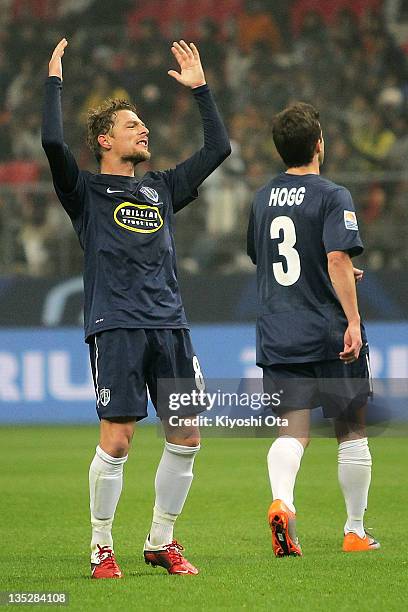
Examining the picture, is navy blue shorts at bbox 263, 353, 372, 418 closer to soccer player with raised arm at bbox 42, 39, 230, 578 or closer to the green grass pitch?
soccer player with raised arm at bbox 42, 39, 230, 578

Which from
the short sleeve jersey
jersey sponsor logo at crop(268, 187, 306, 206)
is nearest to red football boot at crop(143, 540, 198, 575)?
the short sleeve jersey

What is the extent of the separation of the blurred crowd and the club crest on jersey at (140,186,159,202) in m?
8.17

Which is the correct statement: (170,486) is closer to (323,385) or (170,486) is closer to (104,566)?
(104,566)

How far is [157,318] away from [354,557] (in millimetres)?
1438

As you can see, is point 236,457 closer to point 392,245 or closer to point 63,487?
point 63,487

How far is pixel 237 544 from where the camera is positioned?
593cm

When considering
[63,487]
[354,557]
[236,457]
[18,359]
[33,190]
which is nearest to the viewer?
[354,557]

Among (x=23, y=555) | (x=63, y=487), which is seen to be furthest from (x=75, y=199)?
(x=63, y=487)

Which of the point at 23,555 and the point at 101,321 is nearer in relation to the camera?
the point at 101,321

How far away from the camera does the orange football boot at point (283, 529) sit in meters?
5.27

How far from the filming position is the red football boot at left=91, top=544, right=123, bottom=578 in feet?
16.3

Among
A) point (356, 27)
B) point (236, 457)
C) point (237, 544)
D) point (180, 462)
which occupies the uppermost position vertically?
point (356, 27)

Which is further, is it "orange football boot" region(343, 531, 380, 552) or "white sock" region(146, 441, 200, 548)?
"orange football boot" region(343, 531, 380, 552)

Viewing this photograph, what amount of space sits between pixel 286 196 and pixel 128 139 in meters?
0.84
